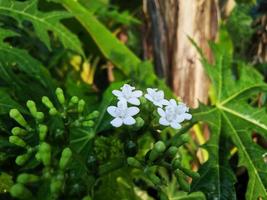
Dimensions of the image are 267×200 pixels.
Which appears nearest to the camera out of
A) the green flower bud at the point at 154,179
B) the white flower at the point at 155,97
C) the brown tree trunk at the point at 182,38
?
the green flower bud at the point at 154,179

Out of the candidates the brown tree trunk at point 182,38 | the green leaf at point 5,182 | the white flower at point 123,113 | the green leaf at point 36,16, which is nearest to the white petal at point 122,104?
the white flower at point 123,113

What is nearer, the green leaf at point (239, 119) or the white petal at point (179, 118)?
the white petal at point (179, 118)

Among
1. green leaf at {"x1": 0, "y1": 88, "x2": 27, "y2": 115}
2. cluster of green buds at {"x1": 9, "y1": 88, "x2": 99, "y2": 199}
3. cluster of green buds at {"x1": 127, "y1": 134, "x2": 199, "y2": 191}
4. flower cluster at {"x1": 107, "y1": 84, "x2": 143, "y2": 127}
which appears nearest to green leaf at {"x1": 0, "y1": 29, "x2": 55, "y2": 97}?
green leaf at {"x1": 0, "y1": 88, "x2": 27, "y2": 115}

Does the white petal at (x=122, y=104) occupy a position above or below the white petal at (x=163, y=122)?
above

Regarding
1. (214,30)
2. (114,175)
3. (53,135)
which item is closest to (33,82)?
(114,175)

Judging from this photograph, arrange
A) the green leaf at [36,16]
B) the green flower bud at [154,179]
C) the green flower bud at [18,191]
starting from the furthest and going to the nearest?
1. the green leaf at [36,16]
2. the green flower bud at [154,179]
3. the green flower bud at [18,191]

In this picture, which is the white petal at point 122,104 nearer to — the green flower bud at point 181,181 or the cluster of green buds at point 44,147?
the cluster of green buds at point 44,147

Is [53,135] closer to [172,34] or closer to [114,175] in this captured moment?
[114,175]
